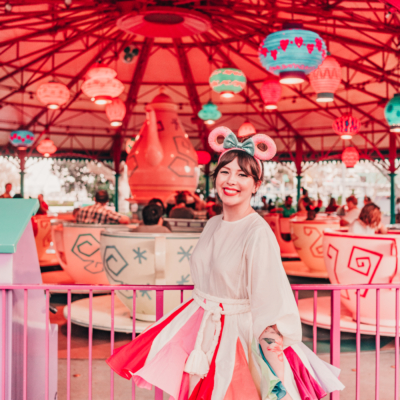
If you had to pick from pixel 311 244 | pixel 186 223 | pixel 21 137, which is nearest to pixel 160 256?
pixel 186 223

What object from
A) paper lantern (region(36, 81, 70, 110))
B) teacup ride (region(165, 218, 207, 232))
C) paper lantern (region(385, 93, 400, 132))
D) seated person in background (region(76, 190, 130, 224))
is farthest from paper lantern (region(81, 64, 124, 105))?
paper lantern (region(385, 93, 400, 132))

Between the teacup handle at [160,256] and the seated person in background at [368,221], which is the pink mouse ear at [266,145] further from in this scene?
the seated person in background at [368,221]

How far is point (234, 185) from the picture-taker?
1.39 m

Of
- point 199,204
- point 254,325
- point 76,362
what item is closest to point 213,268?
point 254,325

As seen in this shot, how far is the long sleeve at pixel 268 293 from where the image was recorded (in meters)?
1.24

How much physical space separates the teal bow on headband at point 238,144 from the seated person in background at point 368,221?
2.60 meters

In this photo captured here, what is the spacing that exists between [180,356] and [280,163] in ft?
53.9

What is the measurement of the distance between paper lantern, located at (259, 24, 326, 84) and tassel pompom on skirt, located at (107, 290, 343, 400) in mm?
2769

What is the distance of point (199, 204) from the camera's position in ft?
24.1

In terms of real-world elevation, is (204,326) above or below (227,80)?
below

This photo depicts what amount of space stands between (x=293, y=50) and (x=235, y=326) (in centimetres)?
286

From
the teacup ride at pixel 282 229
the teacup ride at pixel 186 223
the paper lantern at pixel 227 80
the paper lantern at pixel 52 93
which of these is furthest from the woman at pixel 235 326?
the teacup ride at pixel 282 229

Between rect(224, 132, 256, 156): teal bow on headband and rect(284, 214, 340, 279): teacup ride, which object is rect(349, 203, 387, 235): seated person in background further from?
rect(224, 132, 256, 156): teal bow on headband

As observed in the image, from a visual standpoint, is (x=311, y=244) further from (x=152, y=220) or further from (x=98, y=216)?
(x=152, y=220)
